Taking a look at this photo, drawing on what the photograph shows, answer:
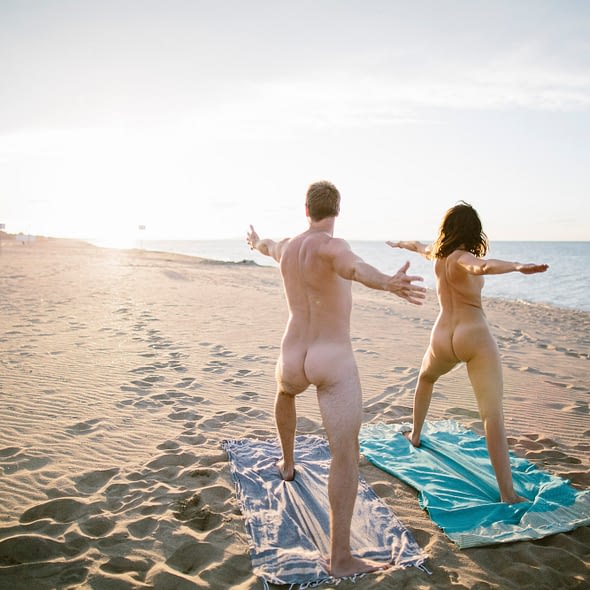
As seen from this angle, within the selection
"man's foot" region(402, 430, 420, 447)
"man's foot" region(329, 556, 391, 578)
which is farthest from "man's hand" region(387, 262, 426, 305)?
"man's foot" region(402, 430, 420, 447)

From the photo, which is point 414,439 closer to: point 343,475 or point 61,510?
point 343,475

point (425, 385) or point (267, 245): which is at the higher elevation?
point (267, 245)

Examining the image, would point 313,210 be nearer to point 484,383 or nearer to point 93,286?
point 484,383

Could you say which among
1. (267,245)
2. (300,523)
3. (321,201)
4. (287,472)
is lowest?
(300,523)

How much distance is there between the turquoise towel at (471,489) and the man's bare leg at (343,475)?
872mm

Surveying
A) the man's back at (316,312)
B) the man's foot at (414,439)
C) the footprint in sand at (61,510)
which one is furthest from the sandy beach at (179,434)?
the man's back at (316,312)

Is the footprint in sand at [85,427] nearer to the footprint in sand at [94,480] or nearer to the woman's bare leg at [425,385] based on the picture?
the footprint in sand at [94,480]

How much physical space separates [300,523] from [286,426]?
761mm

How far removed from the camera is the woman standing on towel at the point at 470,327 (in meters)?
3.66

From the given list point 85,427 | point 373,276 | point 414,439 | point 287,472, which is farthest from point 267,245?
point 85,427

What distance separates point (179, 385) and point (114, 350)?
237 centimetres

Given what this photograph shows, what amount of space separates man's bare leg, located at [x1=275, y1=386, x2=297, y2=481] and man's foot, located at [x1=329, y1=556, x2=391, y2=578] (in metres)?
1.17

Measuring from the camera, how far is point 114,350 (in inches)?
321

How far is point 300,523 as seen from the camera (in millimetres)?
3438
